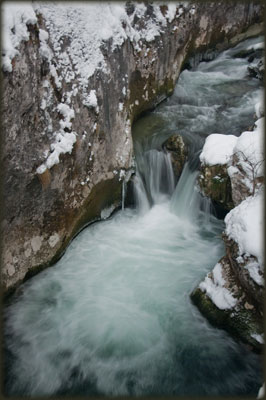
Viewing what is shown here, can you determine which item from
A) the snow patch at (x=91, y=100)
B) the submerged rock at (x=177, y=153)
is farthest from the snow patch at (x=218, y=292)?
the snow patch at (x=91, y=100)

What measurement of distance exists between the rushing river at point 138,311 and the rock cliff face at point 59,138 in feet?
1.79

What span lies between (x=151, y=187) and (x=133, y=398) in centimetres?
487

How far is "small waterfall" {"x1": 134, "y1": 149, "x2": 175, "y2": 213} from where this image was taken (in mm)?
7887

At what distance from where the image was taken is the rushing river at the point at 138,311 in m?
4.15

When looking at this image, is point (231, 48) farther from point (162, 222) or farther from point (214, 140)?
point (162, 222)

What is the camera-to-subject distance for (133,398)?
3.96m

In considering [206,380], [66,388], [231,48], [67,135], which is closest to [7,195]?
[67,135]

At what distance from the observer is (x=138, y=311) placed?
203 inches

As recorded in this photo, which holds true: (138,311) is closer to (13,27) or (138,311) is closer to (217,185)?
(217,185)

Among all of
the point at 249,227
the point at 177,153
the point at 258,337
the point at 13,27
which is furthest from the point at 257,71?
the point at 258,337

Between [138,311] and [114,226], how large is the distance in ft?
7.78

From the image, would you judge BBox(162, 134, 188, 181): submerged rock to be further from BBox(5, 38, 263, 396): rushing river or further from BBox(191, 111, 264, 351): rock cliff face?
BBox(191, 111, 264, 351): rock cliff face

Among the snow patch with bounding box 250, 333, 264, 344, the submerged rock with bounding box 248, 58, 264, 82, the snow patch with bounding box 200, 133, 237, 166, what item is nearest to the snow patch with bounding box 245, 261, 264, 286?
the snow patch with bounding box 250, 333, 264, 344

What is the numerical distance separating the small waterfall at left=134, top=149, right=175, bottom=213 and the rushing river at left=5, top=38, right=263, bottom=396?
3 centimetres
